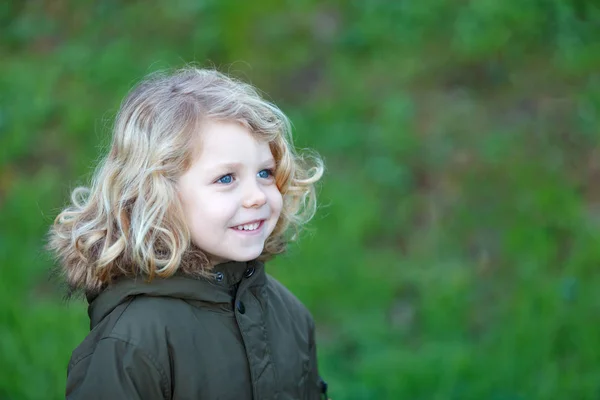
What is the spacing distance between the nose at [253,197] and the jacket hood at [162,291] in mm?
188

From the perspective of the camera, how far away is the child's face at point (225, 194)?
175 centimetres

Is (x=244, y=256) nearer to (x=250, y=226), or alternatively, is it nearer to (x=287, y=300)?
(x=250, y=226)

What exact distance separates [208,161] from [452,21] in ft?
10.7

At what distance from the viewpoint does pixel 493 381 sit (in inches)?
125

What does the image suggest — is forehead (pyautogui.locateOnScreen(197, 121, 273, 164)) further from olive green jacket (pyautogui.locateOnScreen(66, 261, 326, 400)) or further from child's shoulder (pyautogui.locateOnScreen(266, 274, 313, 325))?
child's shoulder (pyautogui.locateOnScreen(266, 274, 313, 325))

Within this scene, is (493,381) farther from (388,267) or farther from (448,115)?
(448,115)

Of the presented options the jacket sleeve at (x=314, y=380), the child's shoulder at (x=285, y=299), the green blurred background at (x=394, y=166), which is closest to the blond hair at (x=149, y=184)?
the child's shoulder at (x=285, y=299)

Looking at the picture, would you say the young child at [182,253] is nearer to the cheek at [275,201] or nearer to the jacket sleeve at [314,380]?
the cheek at [275,201]

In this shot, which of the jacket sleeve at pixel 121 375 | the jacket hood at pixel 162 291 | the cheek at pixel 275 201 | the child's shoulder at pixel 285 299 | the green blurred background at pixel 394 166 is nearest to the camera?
the jacket sleeve at pixel 121 375

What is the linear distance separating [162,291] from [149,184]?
0.83 feet

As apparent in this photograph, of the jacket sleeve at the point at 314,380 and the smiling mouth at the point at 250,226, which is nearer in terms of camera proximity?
the smiling mouth at the point at 250,226

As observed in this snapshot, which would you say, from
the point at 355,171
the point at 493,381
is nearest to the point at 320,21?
the point at 355,171

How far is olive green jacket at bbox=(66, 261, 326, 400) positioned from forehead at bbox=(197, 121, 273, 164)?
0.27 meters

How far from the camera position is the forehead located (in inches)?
69.3
